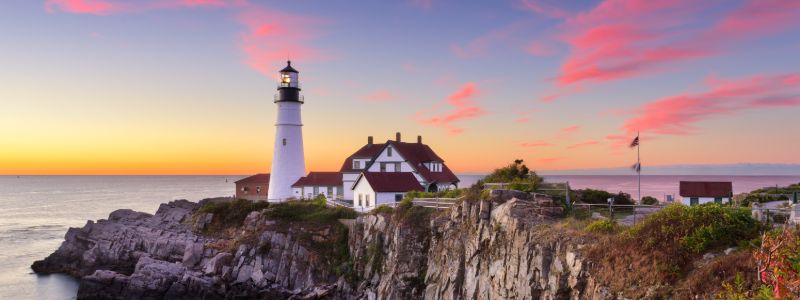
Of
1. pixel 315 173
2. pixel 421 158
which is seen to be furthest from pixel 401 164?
pixel 315 173

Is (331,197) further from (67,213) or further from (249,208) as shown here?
(67,213)

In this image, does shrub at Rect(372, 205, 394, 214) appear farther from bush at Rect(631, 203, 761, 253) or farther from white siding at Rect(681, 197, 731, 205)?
white siding at Rect(681, 197, 731, 205)

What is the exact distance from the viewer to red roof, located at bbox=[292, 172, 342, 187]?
52625mm

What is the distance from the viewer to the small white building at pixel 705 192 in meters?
41.0

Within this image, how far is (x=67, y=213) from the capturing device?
8919 centimetres

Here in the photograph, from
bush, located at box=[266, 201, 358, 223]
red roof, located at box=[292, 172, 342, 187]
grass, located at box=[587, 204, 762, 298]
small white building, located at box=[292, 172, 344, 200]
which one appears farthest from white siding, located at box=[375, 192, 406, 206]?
grass, located at box=[587, 204, 762, 298]

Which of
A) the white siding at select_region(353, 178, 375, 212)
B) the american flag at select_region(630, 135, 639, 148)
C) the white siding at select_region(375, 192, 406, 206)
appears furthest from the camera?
the white siding at select_region(375, 192, 406, 206)

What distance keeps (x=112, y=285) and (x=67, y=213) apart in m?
66.8

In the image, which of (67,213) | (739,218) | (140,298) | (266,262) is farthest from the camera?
(67,213)

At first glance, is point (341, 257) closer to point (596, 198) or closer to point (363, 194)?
point (363, 194)

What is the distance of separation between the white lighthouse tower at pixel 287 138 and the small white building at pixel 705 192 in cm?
3476

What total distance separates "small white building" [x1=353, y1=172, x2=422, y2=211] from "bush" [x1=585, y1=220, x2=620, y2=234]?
74.6ft

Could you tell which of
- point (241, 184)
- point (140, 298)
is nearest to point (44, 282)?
point (140, 298)

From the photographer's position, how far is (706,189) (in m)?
41.9
